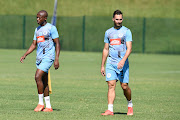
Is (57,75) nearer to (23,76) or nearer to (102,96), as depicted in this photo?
(23,76)

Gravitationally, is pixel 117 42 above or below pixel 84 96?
above

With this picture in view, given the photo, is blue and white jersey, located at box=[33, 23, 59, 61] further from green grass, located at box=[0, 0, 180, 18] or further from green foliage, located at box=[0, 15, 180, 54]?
green grass, located at box=[0, 0, 180, 18]

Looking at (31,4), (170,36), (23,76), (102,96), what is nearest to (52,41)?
(102,96)

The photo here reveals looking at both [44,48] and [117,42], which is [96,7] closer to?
[44,48]

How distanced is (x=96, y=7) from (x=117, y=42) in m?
54.0

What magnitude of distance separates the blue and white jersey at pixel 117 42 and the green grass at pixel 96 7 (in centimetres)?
5024

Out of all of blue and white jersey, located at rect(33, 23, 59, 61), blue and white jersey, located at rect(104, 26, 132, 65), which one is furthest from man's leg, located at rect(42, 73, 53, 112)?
blue and white jersey, located at rect(104, 26, 132, 65)

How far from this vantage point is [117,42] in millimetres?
10422

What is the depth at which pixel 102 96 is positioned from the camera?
1423 centimetres

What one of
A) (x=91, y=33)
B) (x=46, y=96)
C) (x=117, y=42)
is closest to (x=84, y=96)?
(x=46, y=96)

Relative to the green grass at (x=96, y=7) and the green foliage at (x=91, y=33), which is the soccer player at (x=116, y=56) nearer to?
the green foliage at (x=91, y=33)

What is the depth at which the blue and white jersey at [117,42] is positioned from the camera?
1038 centimetres

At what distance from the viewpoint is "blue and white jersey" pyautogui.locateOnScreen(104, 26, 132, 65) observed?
10.4 meters

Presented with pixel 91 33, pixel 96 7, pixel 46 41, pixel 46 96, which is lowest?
pixel 46 96
